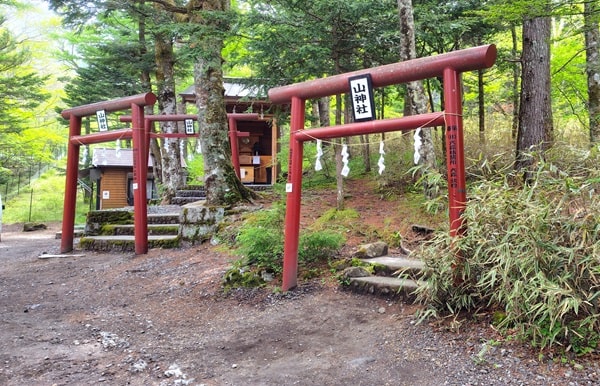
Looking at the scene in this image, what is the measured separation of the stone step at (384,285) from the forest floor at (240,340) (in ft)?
0.32

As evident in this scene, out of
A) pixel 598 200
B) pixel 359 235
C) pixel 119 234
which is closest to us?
pixel 598 200

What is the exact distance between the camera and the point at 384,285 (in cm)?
428

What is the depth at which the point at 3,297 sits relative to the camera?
5.50 m

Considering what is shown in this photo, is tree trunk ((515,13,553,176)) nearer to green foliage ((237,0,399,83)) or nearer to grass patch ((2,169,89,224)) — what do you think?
green foliage ((237,0,399,83))

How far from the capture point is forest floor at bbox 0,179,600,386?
9.26ft

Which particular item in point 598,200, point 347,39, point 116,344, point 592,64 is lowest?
point 116,344

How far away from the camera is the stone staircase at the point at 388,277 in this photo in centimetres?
409

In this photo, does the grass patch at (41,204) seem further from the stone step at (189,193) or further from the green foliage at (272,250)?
the green foliage at (272,250)

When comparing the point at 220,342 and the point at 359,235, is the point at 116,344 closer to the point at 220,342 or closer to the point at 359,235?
the point at 220,342

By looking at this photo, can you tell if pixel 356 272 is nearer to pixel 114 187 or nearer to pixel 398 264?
pixel 398 264

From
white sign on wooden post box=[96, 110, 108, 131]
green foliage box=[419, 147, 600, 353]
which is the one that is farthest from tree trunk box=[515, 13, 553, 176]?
white sign on wooden post box=[96, 110, 108, 131]

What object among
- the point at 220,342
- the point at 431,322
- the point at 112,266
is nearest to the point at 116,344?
the point at 220,342

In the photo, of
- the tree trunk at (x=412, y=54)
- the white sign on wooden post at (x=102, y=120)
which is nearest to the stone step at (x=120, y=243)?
the white sign on wooden post at (x=102, y=120)

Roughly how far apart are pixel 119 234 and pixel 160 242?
5.99 feet
